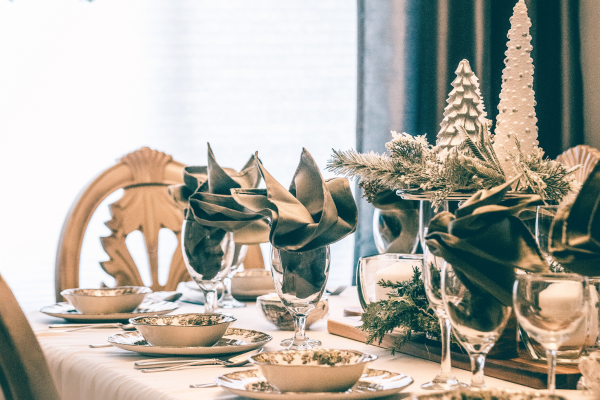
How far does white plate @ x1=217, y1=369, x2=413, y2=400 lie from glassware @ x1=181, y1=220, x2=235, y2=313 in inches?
15.1

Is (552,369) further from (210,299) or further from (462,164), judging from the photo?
(210,299)

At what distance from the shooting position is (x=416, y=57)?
2.38m

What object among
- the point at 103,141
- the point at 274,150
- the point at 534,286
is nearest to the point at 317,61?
A: the point at 274,150

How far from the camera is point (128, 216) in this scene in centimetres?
169

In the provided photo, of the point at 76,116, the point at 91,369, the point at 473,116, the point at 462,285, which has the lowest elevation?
the point at 91,369

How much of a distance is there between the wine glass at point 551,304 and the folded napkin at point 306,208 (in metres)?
0.30

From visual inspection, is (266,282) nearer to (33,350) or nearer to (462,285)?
(33,350)

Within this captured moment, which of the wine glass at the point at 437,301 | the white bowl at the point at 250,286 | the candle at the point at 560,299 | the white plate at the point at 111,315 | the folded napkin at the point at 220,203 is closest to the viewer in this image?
the candle at the point at 560,299

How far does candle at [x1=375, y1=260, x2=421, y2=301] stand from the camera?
35.7 inches

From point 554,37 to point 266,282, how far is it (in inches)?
67.1

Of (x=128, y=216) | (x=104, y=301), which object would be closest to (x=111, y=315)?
(x=104, y=301)

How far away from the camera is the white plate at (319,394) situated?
1.98ft

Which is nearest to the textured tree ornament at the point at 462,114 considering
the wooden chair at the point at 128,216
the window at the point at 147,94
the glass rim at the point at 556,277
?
the glass rim at the point at 556,277

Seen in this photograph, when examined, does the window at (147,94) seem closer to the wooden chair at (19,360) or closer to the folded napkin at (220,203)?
the folded napkin at (220,203)
